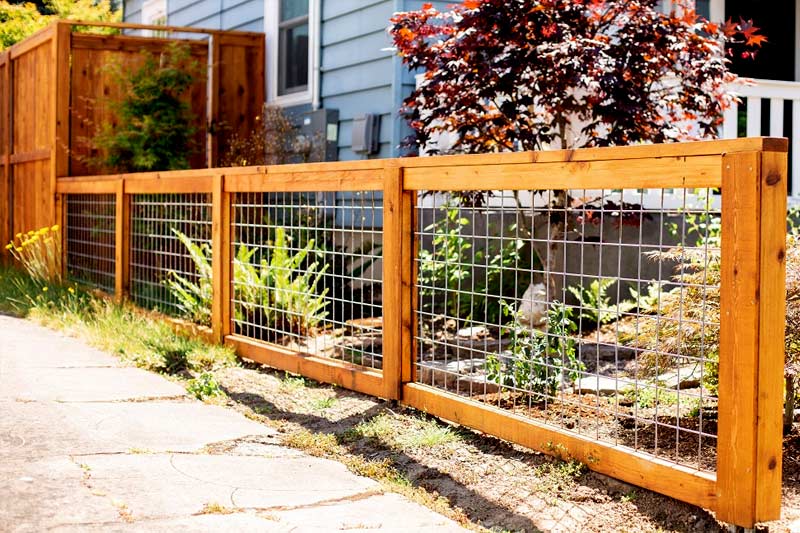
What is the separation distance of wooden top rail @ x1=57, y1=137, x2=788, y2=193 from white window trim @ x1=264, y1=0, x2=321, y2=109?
3.61 metres

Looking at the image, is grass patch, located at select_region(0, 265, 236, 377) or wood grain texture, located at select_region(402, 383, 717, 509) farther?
grass patch, located at select_region(0, 265, 236, 377)

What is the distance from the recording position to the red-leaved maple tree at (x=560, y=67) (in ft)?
18.3

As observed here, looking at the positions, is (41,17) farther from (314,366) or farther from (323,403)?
(323,403)

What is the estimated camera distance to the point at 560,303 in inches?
177

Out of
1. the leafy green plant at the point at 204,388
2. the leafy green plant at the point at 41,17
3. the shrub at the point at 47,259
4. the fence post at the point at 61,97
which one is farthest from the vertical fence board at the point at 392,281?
the leafy green plant at the point at 41,17

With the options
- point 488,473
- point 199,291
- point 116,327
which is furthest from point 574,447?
point 116,327

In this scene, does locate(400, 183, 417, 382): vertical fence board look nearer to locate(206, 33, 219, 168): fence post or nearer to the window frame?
locate(206, 33, 219, 168): fence post

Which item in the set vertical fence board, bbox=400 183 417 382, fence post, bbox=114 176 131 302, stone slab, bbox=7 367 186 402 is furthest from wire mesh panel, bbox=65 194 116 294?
vertical fence board, bbox=400 183 417 382

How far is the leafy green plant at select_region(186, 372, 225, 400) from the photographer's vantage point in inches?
198

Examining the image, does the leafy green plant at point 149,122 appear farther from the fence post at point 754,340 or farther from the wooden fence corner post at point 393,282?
the fence post at point 754,340

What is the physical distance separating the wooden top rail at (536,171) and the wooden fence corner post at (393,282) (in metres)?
0.06

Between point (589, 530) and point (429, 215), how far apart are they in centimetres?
523

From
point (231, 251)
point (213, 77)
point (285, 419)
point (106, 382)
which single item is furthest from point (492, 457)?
point (213, 77)

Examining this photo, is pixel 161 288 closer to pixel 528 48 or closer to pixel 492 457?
pixel 528 48
